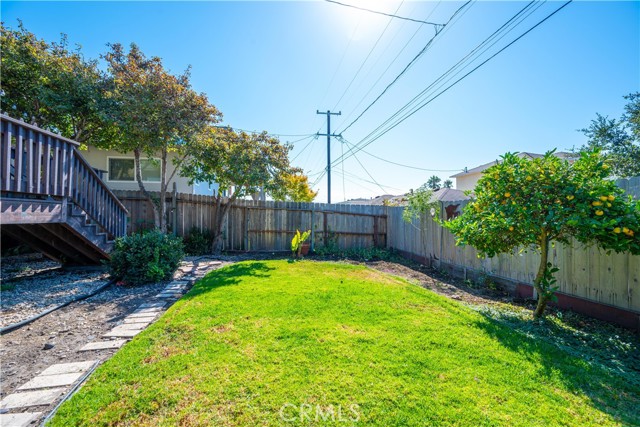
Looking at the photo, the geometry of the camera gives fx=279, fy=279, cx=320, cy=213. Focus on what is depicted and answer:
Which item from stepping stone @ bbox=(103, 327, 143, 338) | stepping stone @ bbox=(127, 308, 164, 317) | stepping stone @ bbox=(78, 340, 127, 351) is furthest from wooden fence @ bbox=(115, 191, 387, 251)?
stepping stone @ bbox=(78, 340, 127, 351)

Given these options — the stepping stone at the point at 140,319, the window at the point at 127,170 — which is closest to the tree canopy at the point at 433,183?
the stepping stone at the point at 140,319

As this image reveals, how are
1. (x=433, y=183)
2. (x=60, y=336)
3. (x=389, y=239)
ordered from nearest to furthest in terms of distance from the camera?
(x=60, y=336)
(x=389, y=239)
(x=433, y=183)

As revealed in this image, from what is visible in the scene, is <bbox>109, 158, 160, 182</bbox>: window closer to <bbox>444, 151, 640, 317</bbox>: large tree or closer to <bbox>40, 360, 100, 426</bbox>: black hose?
<bbox>40, 360, 100, 426</bbox>: black hose

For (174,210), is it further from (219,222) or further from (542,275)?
(542,275)

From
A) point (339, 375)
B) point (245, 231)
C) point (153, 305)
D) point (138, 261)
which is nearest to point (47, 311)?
point (153, 305)

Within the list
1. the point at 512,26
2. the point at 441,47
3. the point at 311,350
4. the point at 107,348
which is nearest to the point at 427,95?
the point at 441,47

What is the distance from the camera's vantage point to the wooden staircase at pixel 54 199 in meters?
4.03

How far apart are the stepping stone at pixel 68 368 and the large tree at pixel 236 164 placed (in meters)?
6.67

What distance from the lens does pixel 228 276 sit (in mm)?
5848

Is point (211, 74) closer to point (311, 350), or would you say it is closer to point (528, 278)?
point (311, 350)

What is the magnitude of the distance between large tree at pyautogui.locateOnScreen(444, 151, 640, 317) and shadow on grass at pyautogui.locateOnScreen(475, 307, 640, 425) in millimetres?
614

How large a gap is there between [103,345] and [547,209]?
5502 mm

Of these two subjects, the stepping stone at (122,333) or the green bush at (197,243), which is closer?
the stepping stone at (122,333)

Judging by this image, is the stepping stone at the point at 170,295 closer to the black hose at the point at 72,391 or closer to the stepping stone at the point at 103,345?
the stepping stone at the point at 103,345
